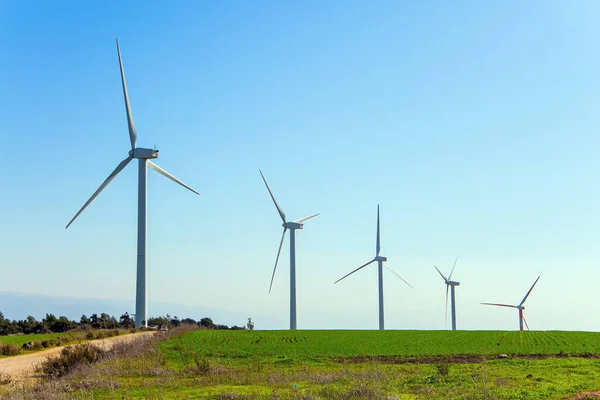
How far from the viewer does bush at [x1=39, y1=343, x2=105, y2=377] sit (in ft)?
105

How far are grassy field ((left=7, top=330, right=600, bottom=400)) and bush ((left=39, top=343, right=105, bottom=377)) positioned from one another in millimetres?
1080

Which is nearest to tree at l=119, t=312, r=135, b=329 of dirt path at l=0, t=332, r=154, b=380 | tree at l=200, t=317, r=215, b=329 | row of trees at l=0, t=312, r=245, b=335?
row of trees at l=0, t=312, r=245, b=335

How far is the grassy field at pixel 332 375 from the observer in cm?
2238

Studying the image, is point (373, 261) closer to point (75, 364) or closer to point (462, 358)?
point (462, 358)

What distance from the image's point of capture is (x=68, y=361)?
3294 cm

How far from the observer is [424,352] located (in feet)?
139

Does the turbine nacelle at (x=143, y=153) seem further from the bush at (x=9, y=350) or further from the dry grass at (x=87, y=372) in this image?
the dry grass at (x=87, y=372)

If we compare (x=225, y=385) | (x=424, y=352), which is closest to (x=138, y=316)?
(x=424, y=352)

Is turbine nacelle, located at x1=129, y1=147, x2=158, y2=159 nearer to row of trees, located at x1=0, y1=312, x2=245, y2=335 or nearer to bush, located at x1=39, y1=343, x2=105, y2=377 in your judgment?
row of trees, located at x1=0, y1=312, x2=245, y2=335

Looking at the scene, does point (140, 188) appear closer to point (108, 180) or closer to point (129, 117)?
point (108, 180)

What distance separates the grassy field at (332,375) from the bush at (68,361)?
108 centimetres

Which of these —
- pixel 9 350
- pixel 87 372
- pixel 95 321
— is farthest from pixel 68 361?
pixel 95 321

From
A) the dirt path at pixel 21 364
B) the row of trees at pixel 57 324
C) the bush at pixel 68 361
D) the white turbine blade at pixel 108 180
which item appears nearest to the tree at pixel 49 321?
the row of trees at pixel 57 324

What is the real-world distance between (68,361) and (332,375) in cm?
1393
